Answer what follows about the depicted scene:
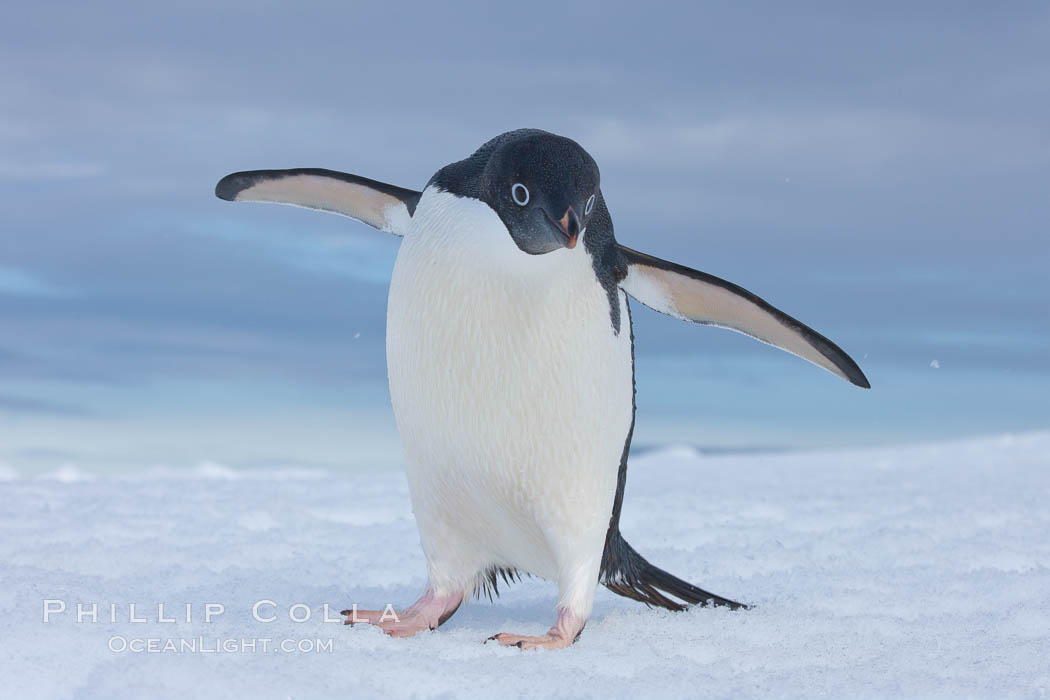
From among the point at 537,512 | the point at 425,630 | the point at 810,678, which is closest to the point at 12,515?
the point at 425,630

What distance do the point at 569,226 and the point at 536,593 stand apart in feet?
6.18

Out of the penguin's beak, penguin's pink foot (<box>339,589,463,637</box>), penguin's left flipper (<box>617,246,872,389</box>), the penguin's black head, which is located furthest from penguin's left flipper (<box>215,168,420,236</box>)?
penguin's pink foot (<box>339,589,463,637</box>)

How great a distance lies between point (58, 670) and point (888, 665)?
7.03 feet

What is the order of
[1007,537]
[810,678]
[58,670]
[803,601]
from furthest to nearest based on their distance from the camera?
[1007,537] < [803,601] < [810,678] < [58,670]

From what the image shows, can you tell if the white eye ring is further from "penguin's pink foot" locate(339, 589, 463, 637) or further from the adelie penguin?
"penguin's pink foot" locate(339, 589, 463, 637)

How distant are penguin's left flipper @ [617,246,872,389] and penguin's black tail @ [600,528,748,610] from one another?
800 millimetres

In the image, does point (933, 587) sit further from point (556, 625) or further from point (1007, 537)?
point (556, 625)

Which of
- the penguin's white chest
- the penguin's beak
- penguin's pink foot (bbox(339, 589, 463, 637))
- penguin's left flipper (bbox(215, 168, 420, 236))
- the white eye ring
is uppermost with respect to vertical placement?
penguin's left flipper (bbox(215, 168, 420, 236))

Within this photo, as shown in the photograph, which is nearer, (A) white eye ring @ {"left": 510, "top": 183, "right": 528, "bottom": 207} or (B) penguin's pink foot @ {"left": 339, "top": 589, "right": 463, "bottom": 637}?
(A) white eye ring @ {"left": 510, "top": 183, "right": 528, "bottom": 207}

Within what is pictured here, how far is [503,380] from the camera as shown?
2928 mm

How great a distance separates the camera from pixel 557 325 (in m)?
2.93

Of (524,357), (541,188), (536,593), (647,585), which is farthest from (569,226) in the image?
(536,593)

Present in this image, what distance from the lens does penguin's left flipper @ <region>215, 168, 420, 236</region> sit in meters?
3.45

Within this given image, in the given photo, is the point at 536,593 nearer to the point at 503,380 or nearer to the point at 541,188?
the point at 503,380
